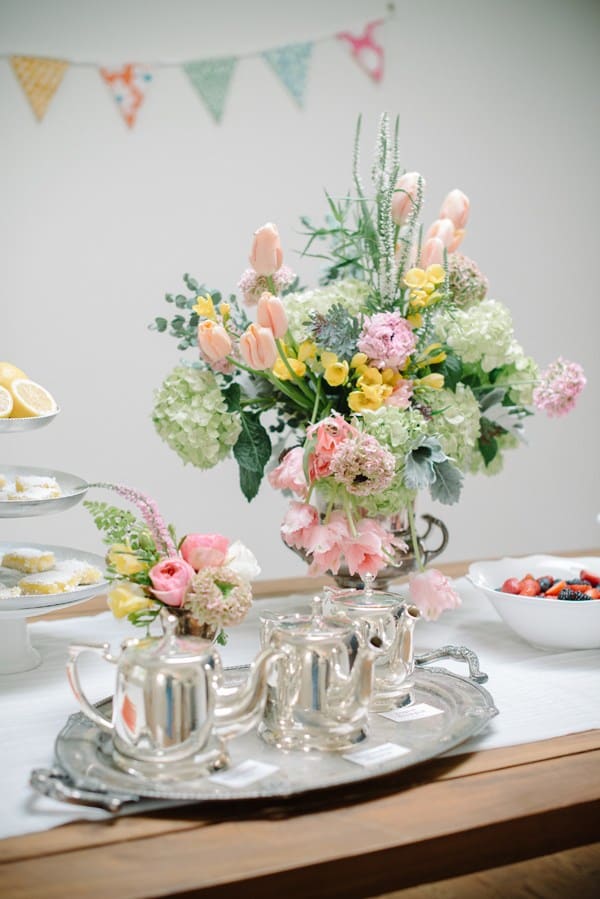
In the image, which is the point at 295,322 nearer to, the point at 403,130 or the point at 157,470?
the point at 157,470

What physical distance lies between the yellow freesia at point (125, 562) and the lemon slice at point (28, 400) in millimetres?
256

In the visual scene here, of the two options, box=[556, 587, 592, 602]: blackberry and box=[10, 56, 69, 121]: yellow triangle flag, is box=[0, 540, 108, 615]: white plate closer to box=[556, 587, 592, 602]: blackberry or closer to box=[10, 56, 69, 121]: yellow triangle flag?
box=[556, 587, 592, 602]: blackberry

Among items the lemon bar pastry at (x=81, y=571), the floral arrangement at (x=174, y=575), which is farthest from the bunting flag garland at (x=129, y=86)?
the floral arrangement at (x=174, y=575)

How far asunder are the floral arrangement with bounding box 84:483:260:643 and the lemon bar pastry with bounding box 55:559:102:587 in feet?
0.52

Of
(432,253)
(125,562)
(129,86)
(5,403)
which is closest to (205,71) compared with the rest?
(129,86)

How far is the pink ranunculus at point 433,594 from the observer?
1.32 meters

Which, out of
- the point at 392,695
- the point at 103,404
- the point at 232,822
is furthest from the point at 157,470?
the point at 232,822

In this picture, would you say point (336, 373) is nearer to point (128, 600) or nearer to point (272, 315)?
point (272, 315)

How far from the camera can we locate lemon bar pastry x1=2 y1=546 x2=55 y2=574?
1.21 meters

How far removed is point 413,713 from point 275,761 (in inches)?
7.7

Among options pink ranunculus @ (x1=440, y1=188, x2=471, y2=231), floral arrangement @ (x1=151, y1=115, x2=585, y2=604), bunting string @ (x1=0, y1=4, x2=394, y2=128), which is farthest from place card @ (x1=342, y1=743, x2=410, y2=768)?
bunting string @ (x1=0, y1=4, x2=394, y2=128)

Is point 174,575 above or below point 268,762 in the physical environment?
above

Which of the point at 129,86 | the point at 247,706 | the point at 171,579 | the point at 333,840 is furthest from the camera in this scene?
the point at 129,86

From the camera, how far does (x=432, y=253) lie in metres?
1.39
